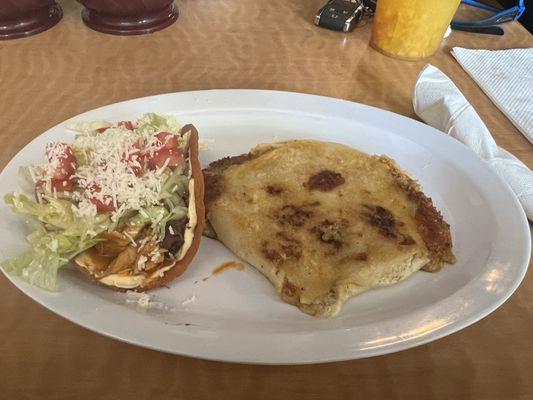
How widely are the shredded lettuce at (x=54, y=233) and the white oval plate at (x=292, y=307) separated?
0.18ft

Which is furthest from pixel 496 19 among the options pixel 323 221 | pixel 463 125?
pixel 323 221

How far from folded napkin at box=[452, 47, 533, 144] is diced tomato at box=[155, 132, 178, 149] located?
4.84 feet

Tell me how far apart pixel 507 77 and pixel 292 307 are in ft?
5.98

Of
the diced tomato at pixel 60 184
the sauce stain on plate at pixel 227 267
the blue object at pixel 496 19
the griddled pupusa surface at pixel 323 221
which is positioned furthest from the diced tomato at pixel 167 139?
the blue object at pixel 496 19

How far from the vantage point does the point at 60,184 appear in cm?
125

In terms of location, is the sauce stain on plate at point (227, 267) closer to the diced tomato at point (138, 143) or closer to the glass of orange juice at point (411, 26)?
the diced tomato at point (138, 143)

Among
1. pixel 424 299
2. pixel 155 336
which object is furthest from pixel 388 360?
pixel 155 336

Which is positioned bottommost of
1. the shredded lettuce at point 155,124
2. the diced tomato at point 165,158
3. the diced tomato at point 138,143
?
the shredded lettuce at point 155,124

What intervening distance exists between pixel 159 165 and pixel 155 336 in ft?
1.76

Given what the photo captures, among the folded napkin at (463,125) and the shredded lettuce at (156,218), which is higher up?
the folded napkin at (463,125)

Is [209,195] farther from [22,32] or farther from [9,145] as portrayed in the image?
[22,32]

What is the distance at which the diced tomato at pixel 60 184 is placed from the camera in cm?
125

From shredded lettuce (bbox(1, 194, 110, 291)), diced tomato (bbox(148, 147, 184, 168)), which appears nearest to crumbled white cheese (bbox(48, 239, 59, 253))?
shredded lettuce (bbox(1, 194, 110, 291))

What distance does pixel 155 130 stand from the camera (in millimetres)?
1470
